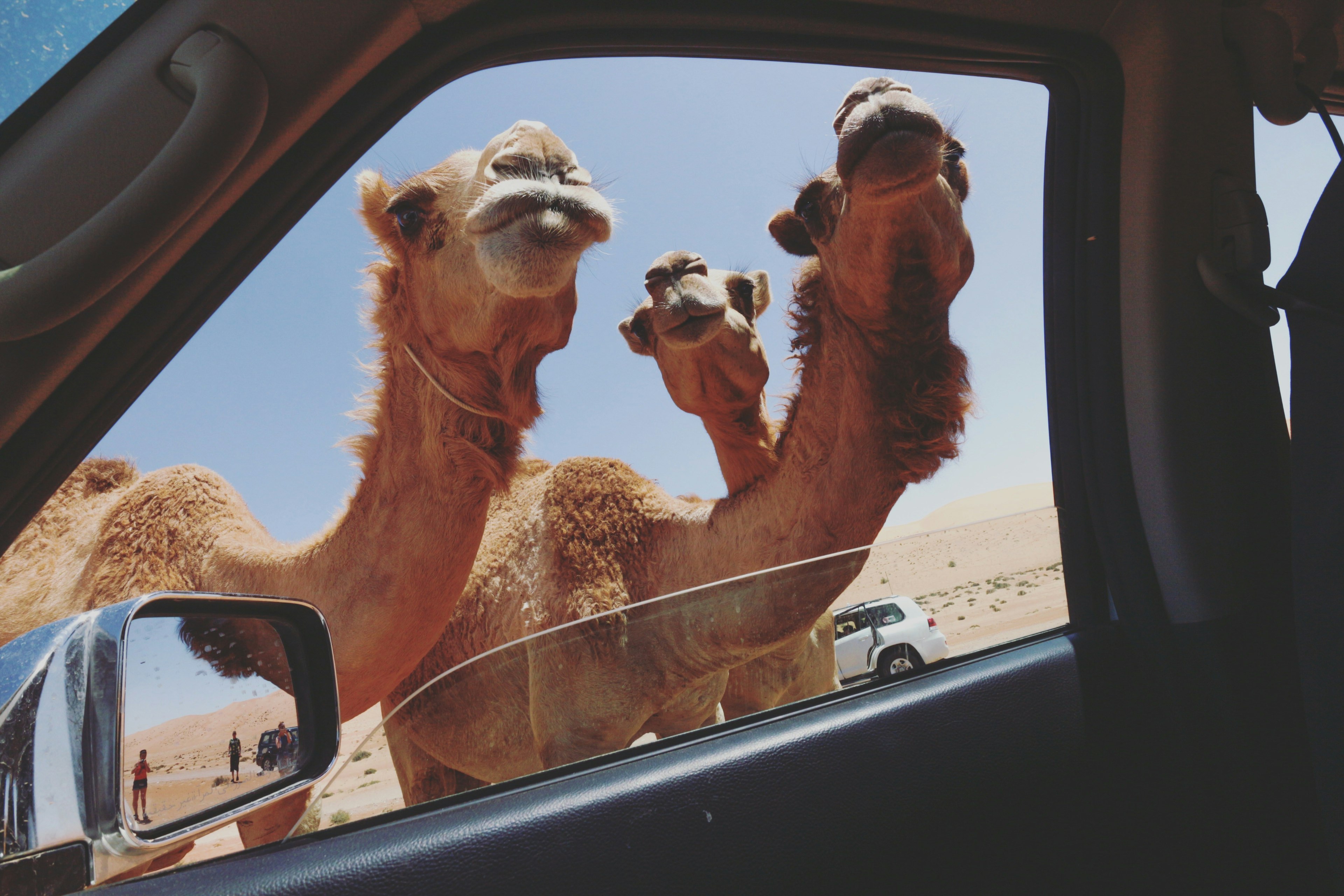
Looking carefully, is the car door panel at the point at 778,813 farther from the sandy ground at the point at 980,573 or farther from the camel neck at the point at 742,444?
the camel neck at the point at 742,444

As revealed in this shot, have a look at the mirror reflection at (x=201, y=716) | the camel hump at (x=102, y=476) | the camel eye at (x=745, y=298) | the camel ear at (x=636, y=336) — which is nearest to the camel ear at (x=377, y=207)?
the camel ear at (x=636, y=336)

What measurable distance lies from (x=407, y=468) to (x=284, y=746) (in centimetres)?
128

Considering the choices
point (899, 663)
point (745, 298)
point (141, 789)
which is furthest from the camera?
point (745, 298)

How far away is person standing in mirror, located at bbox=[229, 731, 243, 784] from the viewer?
1.08m

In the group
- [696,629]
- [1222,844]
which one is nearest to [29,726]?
[696,629]

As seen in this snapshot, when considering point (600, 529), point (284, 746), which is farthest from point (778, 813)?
point (600, 529)

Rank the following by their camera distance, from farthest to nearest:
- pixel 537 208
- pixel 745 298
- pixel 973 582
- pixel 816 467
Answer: pixel 745 298
pixel 816 467
pixel 537 208
pixel 973 582

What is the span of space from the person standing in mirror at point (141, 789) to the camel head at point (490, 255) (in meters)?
1.37

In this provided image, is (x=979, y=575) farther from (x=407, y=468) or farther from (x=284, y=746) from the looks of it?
Answer: (x=407, y=468)

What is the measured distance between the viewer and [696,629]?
1.69 meters

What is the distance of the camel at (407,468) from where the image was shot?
2039 millimetres

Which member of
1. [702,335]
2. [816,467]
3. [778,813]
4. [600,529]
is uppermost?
[702,335]

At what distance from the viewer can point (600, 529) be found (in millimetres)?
2496

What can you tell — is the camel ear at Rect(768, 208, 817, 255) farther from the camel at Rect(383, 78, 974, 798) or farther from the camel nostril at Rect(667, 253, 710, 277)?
the camel nostril at Rect(667, 253, 710, 277)
